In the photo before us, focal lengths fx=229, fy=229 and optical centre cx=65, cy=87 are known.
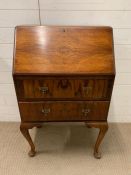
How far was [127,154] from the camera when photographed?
168 cm

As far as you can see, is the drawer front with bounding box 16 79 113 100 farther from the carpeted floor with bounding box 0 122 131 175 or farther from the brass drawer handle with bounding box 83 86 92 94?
the carpeted floor with bounding box 0 122 131 175

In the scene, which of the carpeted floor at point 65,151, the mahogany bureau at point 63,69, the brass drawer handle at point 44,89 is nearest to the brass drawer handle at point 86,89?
the mahogany bureau at point 63,69

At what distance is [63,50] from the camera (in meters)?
1.19

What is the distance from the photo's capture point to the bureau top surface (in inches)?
45.0

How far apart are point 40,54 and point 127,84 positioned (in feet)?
2.58

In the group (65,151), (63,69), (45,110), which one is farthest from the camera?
(65,151)

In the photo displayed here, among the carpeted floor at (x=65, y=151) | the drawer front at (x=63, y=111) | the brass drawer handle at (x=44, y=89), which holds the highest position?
the brass drawer handle at (x=44, y=89)

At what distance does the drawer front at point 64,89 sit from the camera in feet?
3.84

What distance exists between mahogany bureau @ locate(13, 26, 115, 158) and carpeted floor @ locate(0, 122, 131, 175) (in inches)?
18.7

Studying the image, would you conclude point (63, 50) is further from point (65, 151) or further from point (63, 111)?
point (65, 151)

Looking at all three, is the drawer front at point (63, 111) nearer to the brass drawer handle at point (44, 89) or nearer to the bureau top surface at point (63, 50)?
the brass drawer handle at point (44, 89)

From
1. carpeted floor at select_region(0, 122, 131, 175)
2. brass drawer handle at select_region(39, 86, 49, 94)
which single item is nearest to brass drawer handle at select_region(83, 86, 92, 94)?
brass drawer handle at select_region(39, 86, 49, 94)

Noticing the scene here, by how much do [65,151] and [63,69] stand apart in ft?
2.62

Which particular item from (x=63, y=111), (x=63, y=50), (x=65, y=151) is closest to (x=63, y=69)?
(x=63, y=50)
